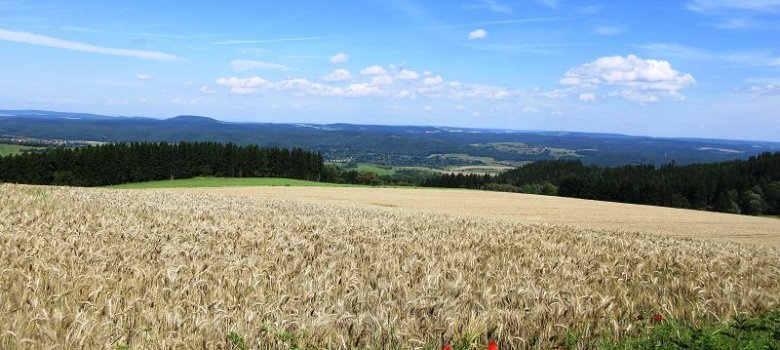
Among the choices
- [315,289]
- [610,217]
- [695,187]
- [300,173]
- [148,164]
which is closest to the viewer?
[315,289]

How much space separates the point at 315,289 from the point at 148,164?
11363cm

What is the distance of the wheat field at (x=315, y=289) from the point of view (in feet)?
17.1

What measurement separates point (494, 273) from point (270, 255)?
13.0 feet

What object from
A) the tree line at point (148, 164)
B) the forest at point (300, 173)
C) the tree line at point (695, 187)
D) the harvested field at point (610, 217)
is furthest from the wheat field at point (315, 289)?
the tree line at point (695, 187)

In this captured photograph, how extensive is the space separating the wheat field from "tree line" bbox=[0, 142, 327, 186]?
340 feet

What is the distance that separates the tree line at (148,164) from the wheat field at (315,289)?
104 meters

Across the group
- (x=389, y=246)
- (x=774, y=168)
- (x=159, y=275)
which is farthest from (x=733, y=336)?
(x=774, y=168)

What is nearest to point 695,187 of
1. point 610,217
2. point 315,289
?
point 610,217

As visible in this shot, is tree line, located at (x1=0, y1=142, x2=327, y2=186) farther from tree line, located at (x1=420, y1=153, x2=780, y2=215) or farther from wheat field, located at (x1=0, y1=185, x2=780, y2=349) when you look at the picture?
wheat field, located at (x1=0, y1=185, x2=780, y2=349)

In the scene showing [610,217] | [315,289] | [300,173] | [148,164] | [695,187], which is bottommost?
[695,187]

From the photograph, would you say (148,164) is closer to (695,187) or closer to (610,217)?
(610,217)

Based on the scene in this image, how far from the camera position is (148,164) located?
110 m

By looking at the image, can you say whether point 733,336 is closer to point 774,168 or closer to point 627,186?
point 627,186

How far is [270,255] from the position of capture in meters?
9.72
